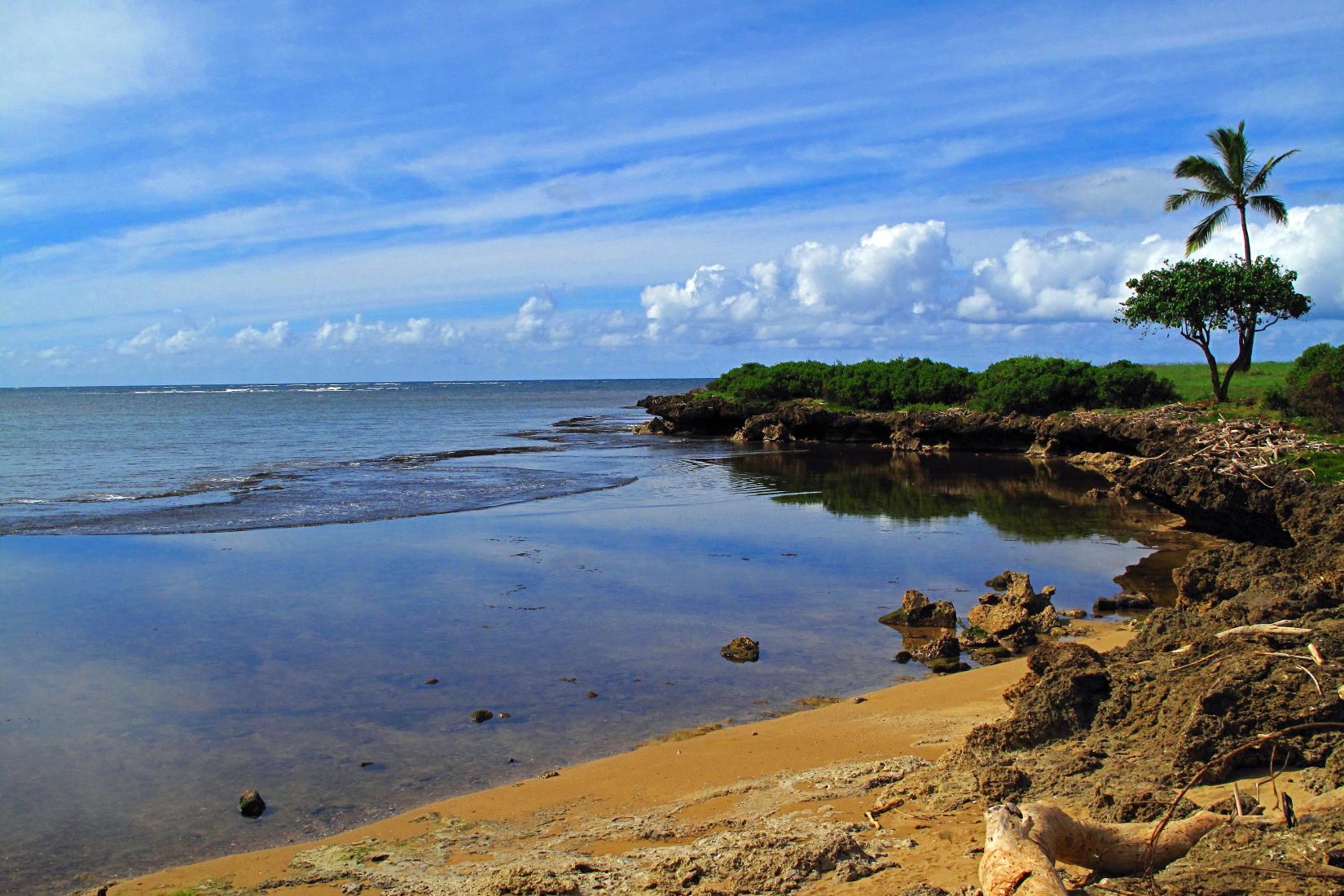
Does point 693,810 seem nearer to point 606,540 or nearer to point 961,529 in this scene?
point 606,540

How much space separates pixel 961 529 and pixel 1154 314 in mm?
19437

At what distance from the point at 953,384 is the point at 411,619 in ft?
118

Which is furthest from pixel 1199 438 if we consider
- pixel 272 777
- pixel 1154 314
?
pixel 1154 314

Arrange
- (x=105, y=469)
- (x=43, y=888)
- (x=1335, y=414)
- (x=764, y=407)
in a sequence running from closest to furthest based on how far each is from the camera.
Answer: (x=43, y=888), (x=1335, y=414), (x=105, y=469), (x=764, y=407)

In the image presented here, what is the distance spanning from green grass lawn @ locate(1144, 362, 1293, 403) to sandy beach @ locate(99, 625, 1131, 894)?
25.8 meters

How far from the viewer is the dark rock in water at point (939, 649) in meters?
10.0

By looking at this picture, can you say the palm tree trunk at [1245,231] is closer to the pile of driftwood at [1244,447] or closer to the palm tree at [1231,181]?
the palm tree at [1231,181]

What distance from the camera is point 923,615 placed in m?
11.2

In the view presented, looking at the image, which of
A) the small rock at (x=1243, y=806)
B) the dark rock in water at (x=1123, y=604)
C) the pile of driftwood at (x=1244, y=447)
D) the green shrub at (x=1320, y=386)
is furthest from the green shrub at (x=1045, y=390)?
the small rock at (x=1243, y=806)

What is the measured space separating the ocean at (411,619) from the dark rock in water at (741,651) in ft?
0.56

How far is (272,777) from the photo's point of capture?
714cm

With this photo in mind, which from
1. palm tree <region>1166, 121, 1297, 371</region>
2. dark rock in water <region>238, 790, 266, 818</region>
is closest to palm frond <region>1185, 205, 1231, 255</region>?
palm tree <region>1166, 121, 1297, 371</region>

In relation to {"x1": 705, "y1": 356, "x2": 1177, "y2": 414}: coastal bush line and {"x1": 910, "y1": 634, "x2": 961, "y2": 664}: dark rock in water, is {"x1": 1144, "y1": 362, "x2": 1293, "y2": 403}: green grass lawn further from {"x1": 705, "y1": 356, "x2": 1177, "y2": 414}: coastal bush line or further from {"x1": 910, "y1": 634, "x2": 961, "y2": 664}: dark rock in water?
{"x1": 910, "y1": 634, "x2": 961, "y2": 664}: dark rock in water

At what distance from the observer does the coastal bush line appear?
1471 inches
